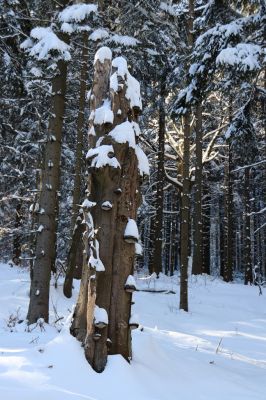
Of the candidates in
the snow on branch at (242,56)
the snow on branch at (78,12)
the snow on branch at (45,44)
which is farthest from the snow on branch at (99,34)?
the snow on branch at (242,56)

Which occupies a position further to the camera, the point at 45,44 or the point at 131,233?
the point at 45,44

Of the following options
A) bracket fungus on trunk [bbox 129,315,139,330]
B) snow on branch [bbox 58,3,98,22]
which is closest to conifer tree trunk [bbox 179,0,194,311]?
snow on branch [bbox 58,3,98,22]

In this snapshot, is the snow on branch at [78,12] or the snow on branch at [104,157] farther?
the snow on branch at [78,12]

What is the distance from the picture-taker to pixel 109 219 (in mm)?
4660

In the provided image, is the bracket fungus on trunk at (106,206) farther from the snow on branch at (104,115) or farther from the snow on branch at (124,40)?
the snow on branch at (124,40)

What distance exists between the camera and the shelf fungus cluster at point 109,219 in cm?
443

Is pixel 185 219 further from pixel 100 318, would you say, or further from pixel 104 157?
pixel 100 318

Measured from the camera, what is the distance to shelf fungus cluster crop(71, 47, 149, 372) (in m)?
4.43

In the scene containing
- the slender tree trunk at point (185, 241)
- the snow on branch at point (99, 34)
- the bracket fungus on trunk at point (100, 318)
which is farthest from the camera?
the slender tree trunk at point (185, 241)

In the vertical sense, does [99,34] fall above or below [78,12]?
above

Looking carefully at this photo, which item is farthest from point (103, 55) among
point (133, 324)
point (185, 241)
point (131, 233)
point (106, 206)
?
point (185, 241)

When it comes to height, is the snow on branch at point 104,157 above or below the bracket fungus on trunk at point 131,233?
above

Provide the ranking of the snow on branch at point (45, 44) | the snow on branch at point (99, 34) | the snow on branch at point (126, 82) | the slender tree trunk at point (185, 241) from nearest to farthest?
the snow on branch at point (126, 82)
the snow on branch at point (45, 44)
the snow on branch at point (99, 34)
the slender tree trunk at point (185, 241)

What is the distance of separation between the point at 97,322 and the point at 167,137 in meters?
16.7
